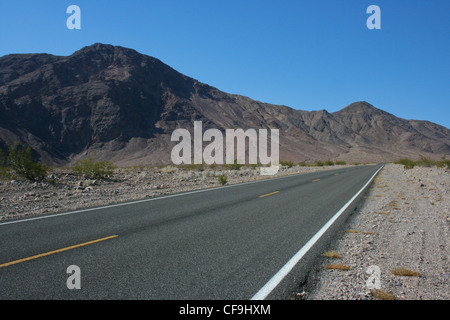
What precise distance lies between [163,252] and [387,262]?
3.62 meters

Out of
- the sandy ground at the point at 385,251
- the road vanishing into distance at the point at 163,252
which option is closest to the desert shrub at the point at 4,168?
the sandy ground at the point at 385,251

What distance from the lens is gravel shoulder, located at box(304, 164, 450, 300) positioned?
12.0ft

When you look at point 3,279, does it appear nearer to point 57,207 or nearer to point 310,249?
point 310,249

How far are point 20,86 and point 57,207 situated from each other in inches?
3625

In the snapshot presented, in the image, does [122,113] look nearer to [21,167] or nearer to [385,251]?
[21,167]

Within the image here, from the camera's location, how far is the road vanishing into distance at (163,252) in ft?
11.8

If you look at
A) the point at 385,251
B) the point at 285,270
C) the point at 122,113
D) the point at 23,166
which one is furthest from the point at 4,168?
the point at 122,113

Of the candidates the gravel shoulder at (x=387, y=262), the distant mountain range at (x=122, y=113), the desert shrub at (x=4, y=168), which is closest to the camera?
the gravel shoulder at (x=387, y=262)

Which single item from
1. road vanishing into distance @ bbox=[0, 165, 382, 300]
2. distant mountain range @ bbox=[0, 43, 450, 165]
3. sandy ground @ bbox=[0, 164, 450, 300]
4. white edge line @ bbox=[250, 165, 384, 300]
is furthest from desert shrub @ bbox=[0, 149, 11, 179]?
distant mountain range @ bbox=[0, 43, 450, 165]

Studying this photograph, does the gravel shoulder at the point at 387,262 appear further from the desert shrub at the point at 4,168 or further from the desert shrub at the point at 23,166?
the desert shrub at the point at 4,168

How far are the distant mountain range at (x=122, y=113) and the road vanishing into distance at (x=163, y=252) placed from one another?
203 feet

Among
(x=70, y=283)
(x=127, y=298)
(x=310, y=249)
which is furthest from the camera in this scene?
(x=310, y=249)
